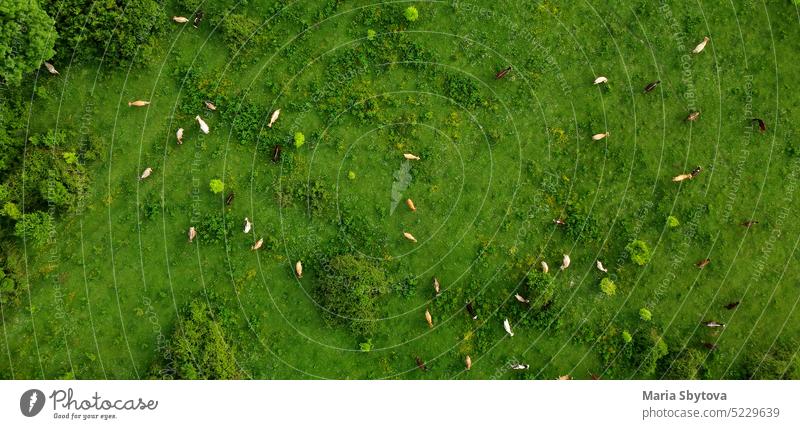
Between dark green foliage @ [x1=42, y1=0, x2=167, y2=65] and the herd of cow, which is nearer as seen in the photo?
dark green foliage @ [x1=42, y1=0, x2=167, y2=65]

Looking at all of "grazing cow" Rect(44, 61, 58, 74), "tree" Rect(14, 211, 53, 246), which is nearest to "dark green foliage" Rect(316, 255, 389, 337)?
"tree" Rect(14, 211, 53, 246)

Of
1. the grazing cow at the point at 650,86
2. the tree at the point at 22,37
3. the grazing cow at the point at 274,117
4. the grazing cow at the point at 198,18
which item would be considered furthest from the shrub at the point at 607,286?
the tree at the point at 22,37

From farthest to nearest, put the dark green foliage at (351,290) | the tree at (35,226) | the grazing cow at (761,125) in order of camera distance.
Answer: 1. the grazing cow at (761,125)
2. the dark green foliage at (351,290)
3. the tree at (35,226)

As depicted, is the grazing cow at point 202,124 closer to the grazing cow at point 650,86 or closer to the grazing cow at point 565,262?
the grazing cow at point 565,262

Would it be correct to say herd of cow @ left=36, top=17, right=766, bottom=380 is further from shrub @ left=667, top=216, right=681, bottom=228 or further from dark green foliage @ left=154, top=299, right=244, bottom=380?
dark green foliage @ left=154, top=299, right=244, bottom=380

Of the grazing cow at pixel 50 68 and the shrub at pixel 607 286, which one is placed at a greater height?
the shrub at pixel 607 286
